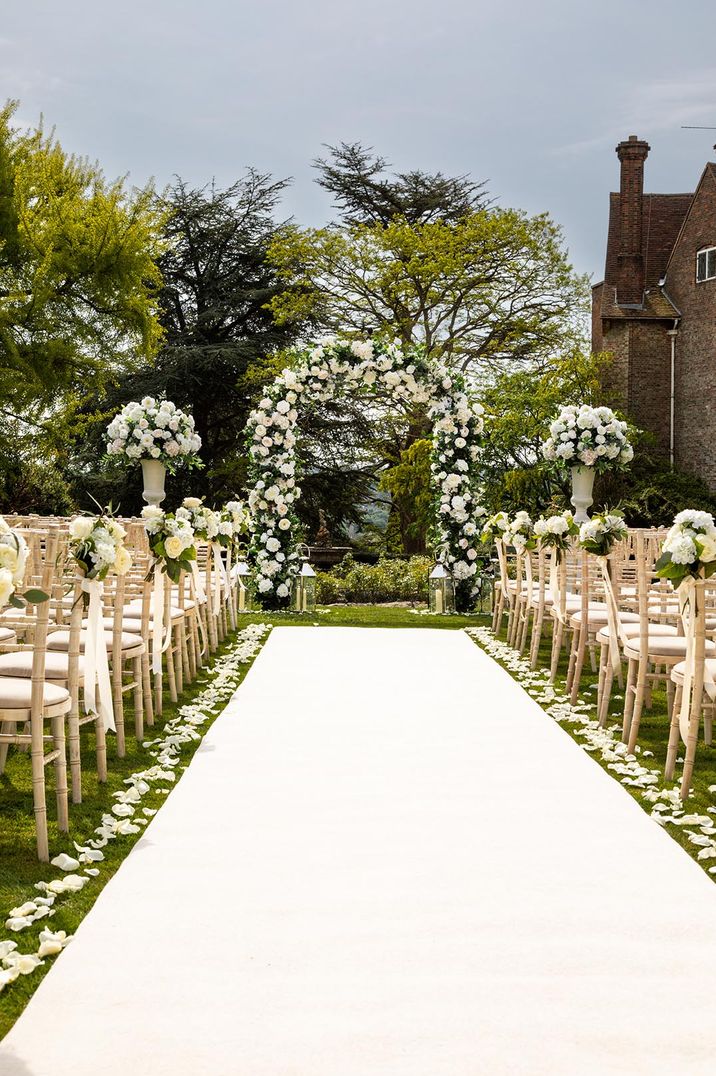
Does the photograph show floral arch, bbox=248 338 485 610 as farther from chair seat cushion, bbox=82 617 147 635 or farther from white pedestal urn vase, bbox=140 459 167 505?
chair seat cushion, bbox=82 617 147 635

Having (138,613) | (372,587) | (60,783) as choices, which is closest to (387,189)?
(372,587)

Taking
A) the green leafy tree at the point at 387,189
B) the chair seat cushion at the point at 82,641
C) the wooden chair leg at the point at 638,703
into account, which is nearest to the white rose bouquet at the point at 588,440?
the wooden chair leg at the point at 638,703

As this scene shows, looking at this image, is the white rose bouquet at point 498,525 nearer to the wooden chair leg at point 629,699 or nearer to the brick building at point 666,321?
the wooden chair leg at point 629,699

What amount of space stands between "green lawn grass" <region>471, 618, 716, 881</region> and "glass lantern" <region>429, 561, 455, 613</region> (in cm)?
624

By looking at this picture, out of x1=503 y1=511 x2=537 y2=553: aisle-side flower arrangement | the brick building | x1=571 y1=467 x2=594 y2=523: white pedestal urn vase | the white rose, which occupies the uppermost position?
the brick building

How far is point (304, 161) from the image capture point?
31.0 metres

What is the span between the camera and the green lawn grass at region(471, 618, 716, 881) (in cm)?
513

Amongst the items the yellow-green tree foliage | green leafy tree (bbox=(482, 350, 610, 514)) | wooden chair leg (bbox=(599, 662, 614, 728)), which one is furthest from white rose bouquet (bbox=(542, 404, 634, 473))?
the yellow-green tree foliage

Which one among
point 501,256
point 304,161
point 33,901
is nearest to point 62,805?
point 33,901

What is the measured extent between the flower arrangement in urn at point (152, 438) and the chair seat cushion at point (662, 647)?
8234 millimetres

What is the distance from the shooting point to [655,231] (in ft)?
99.0

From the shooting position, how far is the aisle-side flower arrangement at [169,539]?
652 centimetres

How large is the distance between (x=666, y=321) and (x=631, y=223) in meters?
2.82

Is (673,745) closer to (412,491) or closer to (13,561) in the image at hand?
(13,561)
